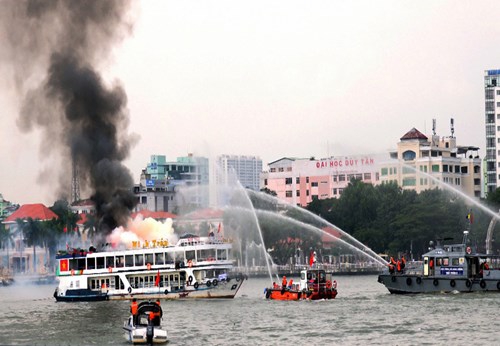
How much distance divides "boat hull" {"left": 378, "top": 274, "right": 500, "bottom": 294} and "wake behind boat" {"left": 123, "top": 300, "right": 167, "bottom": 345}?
149 ft

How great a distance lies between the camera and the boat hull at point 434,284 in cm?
12662

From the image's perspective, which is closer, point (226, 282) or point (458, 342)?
point (458, 342)

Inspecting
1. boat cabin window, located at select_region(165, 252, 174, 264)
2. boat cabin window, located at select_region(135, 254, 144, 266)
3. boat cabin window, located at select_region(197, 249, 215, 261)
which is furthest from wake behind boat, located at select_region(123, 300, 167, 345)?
boat cabin window, located at select_region(135, 254, 144, 266)

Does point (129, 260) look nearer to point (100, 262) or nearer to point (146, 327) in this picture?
point (100, 262)

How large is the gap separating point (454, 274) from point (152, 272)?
33.3 m

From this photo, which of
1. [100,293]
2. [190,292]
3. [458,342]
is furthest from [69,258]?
[458,342]

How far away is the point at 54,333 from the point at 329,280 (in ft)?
125

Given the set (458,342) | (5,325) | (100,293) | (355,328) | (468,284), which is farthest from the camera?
(100,293)

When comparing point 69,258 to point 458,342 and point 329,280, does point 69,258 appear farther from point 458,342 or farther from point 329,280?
point 458,342

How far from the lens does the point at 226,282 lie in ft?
437

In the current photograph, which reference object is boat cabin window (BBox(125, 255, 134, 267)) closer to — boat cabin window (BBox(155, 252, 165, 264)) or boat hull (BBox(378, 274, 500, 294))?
boat cabin window (BBox(155, 252, 165, 264))

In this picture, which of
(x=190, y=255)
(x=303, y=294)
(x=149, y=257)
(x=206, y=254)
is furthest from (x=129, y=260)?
(x=303, y=294)

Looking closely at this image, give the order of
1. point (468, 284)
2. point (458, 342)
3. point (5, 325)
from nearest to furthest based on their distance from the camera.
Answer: point (458, 342), point (5, 325), point (468, 284)

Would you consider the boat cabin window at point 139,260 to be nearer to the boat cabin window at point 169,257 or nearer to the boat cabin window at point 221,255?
the boat cabin window at point 169,257
